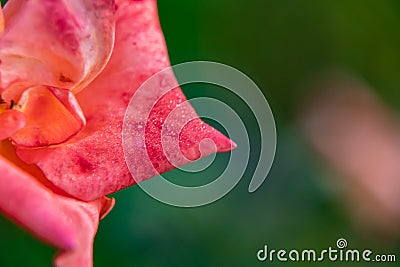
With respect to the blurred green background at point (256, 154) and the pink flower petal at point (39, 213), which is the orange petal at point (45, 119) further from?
the blurred green background at point (256, 154)

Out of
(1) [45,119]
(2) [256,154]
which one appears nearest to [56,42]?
(1) [45,119]

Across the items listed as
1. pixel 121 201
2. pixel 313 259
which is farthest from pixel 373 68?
pixel 121 201

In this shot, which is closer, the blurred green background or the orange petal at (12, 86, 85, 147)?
the orange petal at (12, 86, 85, 147)

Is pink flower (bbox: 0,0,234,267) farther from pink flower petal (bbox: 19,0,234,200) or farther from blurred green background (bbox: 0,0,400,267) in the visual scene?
blurred green background (bbox: 0,0,400,267)

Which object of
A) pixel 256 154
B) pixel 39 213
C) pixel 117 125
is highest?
pixel 256 154

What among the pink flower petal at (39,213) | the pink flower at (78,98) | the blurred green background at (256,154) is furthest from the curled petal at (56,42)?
the blurred green background at (256,154)

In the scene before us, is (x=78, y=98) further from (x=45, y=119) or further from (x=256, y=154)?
(x=256, y=154)

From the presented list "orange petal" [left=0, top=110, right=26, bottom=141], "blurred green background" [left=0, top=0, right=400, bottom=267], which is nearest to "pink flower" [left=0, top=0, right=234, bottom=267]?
"orange petal" [left=0, top=110, right=26, bottom=141]
